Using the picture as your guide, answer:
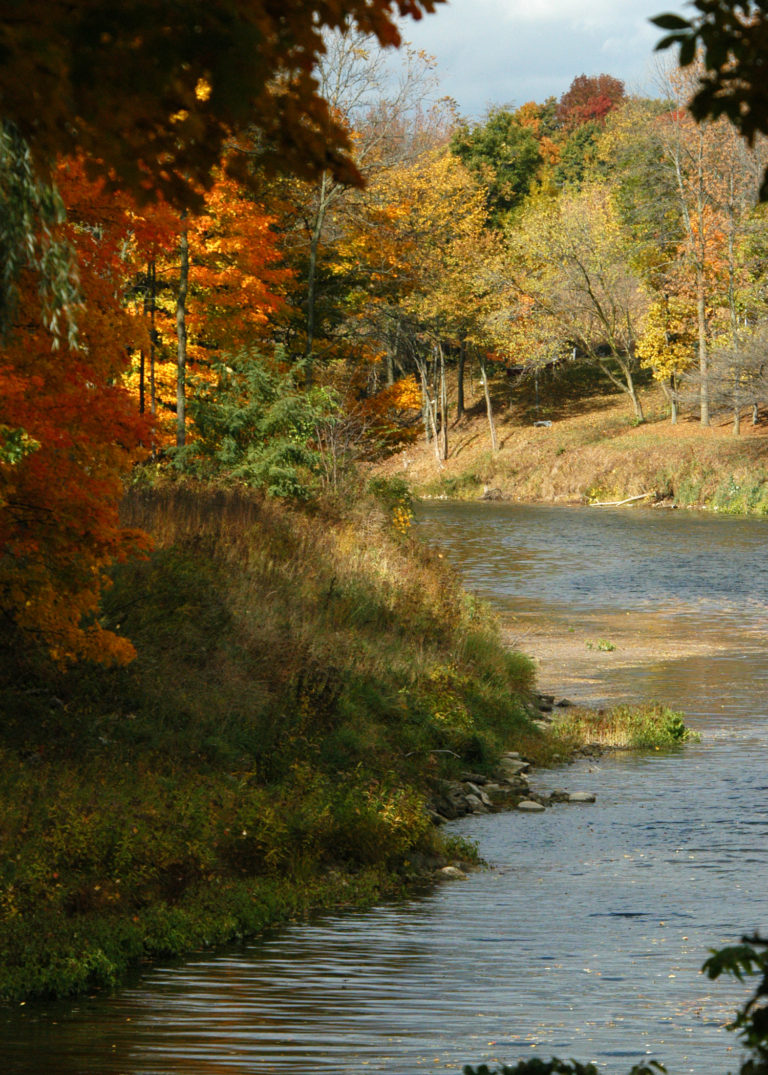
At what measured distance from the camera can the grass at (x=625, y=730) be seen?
55.4 feet

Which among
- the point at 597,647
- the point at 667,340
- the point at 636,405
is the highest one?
the point at 667,340

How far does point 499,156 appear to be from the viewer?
7950 cm

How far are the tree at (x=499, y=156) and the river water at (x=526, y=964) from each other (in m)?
63.0

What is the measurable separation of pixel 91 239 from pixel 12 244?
3.21 meters

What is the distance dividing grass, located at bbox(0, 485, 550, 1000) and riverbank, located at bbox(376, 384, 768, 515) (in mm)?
31450

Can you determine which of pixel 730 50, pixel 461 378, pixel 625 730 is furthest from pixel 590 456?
pixel 730 50

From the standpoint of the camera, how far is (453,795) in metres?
14.1

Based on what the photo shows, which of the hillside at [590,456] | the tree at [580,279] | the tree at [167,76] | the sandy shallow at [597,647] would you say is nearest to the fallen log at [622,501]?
the hillside at [590,456]

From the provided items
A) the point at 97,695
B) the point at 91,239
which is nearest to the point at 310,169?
the point at 91,239

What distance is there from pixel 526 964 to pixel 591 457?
5282 cm

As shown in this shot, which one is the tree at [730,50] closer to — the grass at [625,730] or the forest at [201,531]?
the forest at [201,531]

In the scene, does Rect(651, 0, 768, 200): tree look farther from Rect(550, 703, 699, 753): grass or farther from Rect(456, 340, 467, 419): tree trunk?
Rect(456, 340, 467, 419): tree trunk

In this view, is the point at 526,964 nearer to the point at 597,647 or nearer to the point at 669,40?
the point at 669,40

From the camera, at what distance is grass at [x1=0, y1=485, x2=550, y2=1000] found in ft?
30.5
